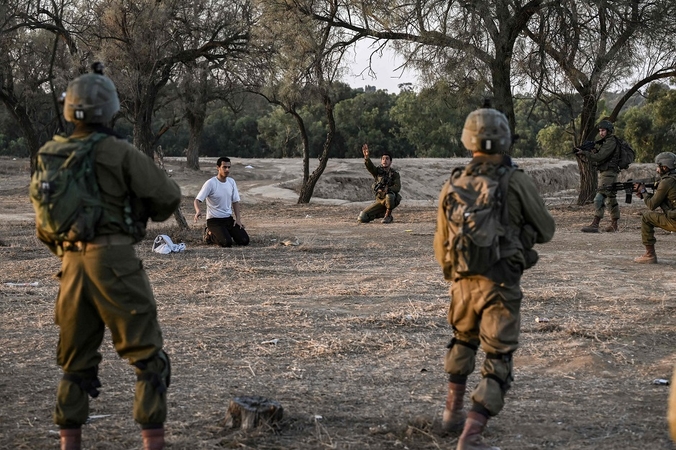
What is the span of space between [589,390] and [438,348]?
135 centimetres

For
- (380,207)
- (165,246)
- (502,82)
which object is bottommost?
(165,246)

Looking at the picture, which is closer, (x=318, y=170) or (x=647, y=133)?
(x=318, y=170)

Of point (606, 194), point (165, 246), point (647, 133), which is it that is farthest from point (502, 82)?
point (647, 133)

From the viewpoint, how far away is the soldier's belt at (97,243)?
3975 mm

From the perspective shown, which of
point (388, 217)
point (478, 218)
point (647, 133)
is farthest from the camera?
point (647, 133)

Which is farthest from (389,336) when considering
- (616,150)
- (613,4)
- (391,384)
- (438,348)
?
(613,4)

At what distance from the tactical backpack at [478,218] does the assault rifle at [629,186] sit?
25.4 feet

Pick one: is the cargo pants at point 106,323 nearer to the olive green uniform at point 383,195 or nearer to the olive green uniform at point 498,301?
the olive green uniform at point 498,301

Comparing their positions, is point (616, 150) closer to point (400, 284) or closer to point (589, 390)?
point (400, 284)

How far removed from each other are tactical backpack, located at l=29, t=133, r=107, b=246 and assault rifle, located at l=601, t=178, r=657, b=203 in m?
8.86

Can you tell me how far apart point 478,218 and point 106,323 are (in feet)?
5.58

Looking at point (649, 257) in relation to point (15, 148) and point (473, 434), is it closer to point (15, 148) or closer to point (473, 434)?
point (473, 434)

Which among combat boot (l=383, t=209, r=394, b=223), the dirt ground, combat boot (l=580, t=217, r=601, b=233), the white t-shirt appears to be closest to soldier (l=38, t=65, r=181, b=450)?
the dirt ground

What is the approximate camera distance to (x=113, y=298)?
3938 millimetres
